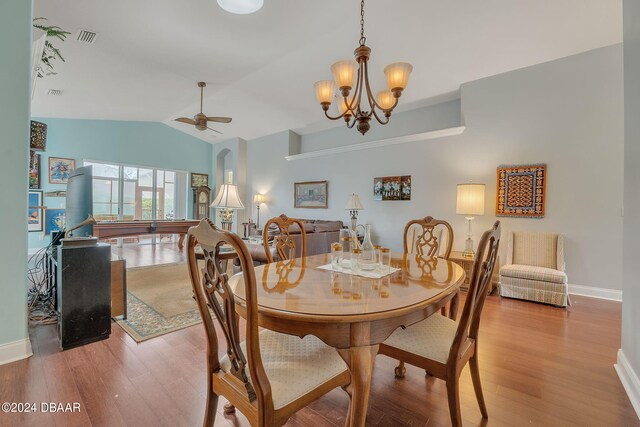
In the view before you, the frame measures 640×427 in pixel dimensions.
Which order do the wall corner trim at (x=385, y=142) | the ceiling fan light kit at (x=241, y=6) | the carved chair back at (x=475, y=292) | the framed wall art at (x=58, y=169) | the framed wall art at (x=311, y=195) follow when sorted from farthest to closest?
the framed wall art at (x=311, y=195) → the framed wall art at (x=58, y=169) → the wall corner trim at (x=385, y=142) → the ceiling fan light kit at (x=241, y=6) → the carved chair back at (x=475, y=292)

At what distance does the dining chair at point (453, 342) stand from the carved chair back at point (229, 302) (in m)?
0.63

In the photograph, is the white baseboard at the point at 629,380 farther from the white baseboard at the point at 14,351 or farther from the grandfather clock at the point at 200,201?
the grandfather clock at the point at 200,201

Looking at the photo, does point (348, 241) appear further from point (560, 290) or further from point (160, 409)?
point (560, 290)

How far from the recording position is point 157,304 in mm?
2986

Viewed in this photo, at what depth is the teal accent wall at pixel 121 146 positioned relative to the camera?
5.91 meters

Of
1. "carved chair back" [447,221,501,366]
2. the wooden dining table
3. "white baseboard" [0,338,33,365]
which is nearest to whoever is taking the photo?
the wooden dining table

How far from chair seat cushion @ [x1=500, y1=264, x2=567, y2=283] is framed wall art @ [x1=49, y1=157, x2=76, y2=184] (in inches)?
332

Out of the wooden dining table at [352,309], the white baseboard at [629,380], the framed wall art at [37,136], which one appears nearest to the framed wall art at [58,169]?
the framed wall art at [37,136]

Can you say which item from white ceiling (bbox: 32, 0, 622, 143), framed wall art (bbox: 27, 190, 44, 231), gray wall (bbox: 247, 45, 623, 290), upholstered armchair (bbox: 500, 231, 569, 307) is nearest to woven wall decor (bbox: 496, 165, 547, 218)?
gray wall (bbox: 247, 45, 623, 290)

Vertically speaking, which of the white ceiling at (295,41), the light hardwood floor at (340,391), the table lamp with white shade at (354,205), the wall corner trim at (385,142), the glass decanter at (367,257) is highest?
the white ceiling at (295,41)

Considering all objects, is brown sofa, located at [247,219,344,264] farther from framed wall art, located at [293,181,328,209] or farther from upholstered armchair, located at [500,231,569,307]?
upholstered armchair, located at [500,231,569,307]

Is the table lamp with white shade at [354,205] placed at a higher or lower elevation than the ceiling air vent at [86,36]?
lower

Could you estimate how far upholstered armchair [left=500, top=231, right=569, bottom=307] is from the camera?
3.14m

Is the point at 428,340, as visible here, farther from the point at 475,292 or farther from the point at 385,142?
the point at 385,142
